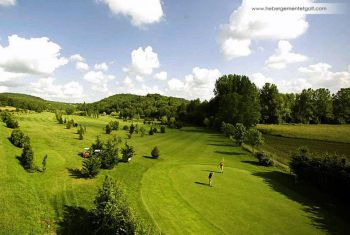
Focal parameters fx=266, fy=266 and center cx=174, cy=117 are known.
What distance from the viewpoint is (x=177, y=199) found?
27.9m

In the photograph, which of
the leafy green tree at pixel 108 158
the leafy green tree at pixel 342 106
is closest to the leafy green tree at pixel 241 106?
the leafy green tree at pixel 342 106

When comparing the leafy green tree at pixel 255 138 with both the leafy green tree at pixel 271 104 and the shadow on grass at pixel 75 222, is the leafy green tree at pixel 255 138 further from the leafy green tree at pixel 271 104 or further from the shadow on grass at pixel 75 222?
the leafy green tree at pixel 271 104

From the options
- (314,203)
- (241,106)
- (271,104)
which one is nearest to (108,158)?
(314,203)

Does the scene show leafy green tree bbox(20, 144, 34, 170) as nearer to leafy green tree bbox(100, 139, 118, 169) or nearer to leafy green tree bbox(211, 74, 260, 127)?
leafy green tree bbox(100, 139, 118, 169)

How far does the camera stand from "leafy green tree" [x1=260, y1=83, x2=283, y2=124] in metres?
144

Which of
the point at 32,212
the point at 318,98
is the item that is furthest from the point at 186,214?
the point at 318,98

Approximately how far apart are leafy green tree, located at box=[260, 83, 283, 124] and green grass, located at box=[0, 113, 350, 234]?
361 feet

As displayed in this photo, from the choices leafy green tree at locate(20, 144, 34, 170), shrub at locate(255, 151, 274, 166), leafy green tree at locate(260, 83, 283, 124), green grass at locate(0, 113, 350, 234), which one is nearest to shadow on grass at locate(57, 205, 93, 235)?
green grass at locate(0, 113, 350, 234)

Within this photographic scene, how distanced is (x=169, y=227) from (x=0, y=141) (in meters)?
32.2

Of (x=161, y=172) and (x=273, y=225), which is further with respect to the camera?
(x=161, y=172)

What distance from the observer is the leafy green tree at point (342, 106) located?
484 ft

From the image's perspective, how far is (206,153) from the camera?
2427 inches

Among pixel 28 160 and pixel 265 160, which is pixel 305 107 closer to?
pixel 265 160

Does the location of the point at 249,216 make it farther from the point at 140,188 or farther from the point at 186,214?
the point at 140,188
